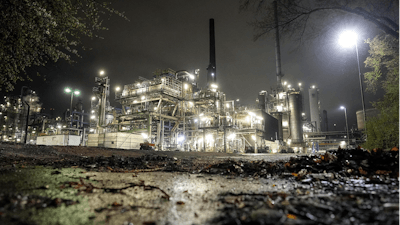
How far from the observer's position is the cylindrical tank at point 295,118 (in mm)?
48831

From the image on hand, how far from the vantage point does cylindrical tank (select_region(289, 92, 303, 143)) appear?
48831mm

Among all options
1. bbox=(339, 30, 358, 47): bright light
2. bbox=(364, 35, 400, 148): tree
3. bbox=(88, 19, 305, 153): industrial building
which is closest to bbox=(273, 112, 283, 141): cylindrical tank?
bbox=(88, 19, 305, 153): industrial building

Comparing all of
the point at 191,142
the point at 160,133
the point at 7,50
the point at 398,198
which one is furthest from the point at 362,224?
the point at 191,142

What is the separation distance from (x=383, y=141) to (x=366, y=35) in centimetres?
692

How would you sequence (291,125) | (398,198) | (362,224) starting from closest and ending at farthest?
(362,224) → (398,198) → (291,125)

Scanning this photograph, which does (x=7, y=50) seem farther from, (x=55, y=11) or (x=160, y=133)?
(x=160, y=133)

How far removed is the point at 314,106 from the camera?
69.1 metres

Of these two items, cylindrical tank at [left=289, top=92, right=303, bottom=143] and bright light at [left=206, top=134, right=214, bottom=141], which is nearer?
bright light at [left=206, top=134, right=214, bottom=141]

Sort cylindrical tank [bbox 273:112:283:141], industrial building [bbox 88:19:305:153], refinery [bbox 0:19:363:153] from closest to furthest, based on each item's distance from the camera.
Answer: refinery [bbox 0:19:363:153] < industrial building [bbox 88:19:305:153] < cylindrical tank [bbox 273:112:283:141]

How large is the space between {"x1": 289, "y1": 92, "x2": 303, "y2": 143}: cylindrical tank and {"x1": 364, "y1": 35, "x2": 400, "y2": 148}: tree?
37312 millimetres

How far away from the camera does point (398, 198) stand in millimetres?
2457

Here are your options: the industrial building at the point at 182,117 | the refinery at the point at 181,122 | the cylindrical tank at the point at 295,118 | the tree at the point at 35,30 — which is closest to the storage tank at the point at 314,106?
the refinery at the point at 181,122

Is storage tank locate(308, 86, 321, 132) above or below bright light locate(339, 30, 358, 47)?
above

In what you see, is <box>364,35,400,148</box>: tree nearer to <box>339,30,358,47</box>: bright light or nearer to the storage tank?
<box>339,30,358,47</box>: bright light
